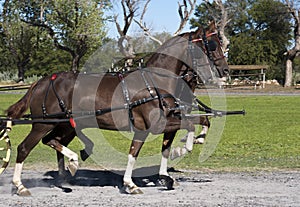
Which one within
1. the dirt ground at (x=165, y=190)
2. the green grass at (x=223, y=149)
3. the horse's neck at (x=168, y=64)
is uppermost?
the horse's neck at (x=168, y=64)

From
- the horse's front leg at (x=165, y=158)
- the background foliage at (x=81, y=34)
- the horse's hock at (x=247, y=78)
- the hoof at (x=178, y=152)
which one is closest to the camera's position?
the horse's front leg at (x=165, y=158)

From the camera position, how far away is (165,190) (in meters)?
10.0

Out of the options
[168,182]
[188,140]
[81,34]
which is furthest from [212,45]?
[81,34]

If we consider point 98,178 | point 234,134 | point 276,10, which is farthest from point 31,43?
point 98,178

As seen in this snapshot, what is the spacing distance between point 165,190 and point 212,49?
2.71 m

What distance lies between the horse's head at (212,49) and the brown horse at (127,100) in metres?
0.02

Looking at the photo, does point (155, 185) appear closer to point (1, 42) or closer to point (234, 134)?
point (234, 134)

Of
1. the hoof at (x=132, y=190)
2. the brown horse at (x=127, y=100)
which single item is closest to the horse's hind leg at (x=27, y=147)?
the brown horse at (x=127, y=100)

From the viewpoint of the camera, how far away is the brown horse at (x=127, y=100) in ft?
32.0

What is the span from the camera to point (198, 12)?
337 ft

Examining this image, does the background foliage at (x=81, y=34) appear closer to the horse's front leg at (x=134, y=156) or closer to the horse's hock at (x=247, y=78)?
the horse's hock at (x=247, y=78)

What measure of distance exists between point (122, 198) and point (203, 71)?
269 centimetres

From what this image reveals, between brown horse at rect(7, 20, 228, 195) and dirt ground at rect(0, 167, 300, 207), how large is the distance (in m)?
0.41

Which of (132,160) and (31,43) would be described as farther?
(31,43)
